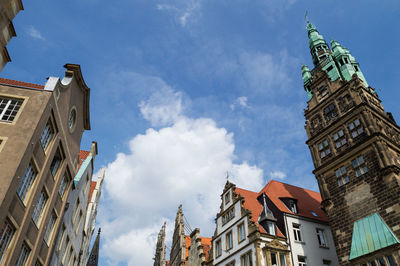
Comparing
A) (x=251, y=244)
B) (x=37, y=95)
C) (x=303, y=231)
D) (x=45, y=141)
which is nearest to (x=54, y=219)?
(x=45, y=141)

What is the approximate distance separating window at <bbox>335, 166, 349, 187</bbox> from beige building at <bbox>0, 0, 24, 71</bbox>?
24.4m

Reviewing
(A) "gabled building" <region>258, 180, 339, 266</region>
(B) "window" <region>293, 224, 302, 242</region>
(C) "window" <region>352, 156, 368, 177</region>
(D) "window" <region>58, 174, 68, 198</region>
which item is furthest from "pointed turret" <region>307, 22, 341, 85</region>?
(D) "window" <region>58, 174, 68, 198</region>

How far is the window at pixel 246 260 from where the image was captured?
2336cm

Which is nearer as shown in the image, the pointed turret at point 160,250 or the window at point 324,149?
the window at point 324,149

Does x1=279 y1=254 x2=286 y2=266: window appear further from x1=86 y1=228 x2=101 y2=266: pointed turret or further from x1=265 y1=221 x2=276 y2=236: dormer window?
x1=86 y1=228 x2=101 y2=266: pointed turret

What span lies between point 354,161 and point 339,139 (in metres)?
2.82

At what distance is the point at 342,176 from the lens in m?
24.6

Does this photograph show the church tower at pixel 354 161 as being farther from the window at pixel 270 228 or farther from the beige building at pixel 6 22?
the beige building at pixel 6 22

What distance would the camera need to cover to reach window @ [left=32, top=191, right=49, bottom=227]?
17259 mm

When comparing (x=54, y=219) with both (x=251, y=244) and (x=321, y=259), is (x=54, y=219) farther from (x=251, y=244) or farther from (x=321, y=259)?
(x=321, y=259)

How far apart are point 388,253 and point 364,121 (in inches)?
411

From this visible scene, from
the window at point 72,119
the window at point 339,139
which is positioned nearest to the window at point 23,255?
the window at point 72,119

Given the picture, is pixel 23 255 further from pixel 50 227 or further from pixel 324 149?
pixel 324 149

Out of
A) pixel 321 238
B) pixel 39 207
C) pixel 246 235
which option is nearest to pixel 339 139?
pixel 321 238
